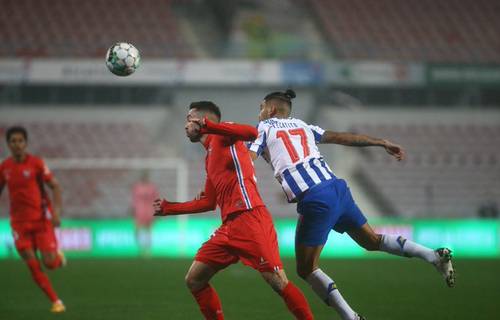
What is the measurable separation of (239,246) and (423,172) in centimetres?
2364

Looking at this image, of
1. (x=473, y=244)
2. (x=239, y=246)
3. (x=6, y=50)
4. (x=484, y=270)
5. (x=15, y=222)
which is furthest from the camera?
(x=6, y=50)

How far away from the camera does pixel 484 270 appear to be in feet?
55.1

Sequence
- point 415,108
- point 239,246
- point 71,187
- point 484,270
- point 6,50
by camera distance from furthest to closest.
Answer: point 415,108 < point 6,50 < point 71,187 < point 484,270 < point 239,246

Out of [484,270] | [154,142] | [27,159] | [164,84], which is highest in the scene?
[164,84]

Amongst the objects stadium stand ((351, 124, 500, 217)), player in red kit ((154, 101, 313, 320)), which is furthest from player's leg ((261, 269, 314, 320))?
stadium stand ((351, 124, 500, 217))

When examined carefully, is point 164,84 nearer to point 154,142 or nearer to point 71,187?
point 154,142

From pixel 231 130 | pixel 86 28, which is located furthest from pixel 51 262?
pixel 86 28

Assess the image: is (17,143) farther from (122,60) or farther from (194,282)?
(194,282)

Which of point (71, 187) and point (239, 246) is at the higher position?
point (71, 187)

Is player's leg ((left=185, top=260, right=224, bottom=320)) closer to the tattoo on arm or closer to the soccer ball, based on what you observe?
the tattoo on arm

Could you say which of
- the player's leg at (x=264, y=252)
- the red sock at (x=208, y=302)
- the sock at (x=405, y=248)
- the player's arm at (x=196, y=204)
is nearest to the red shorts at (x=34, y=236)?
the player's arm at (x=196, y=204)

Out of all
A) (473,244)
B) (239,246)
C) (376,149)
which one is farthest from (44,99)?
(239,246)

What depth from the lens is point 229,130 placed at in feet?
23.0

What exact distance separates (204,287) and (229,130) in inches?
57.6
